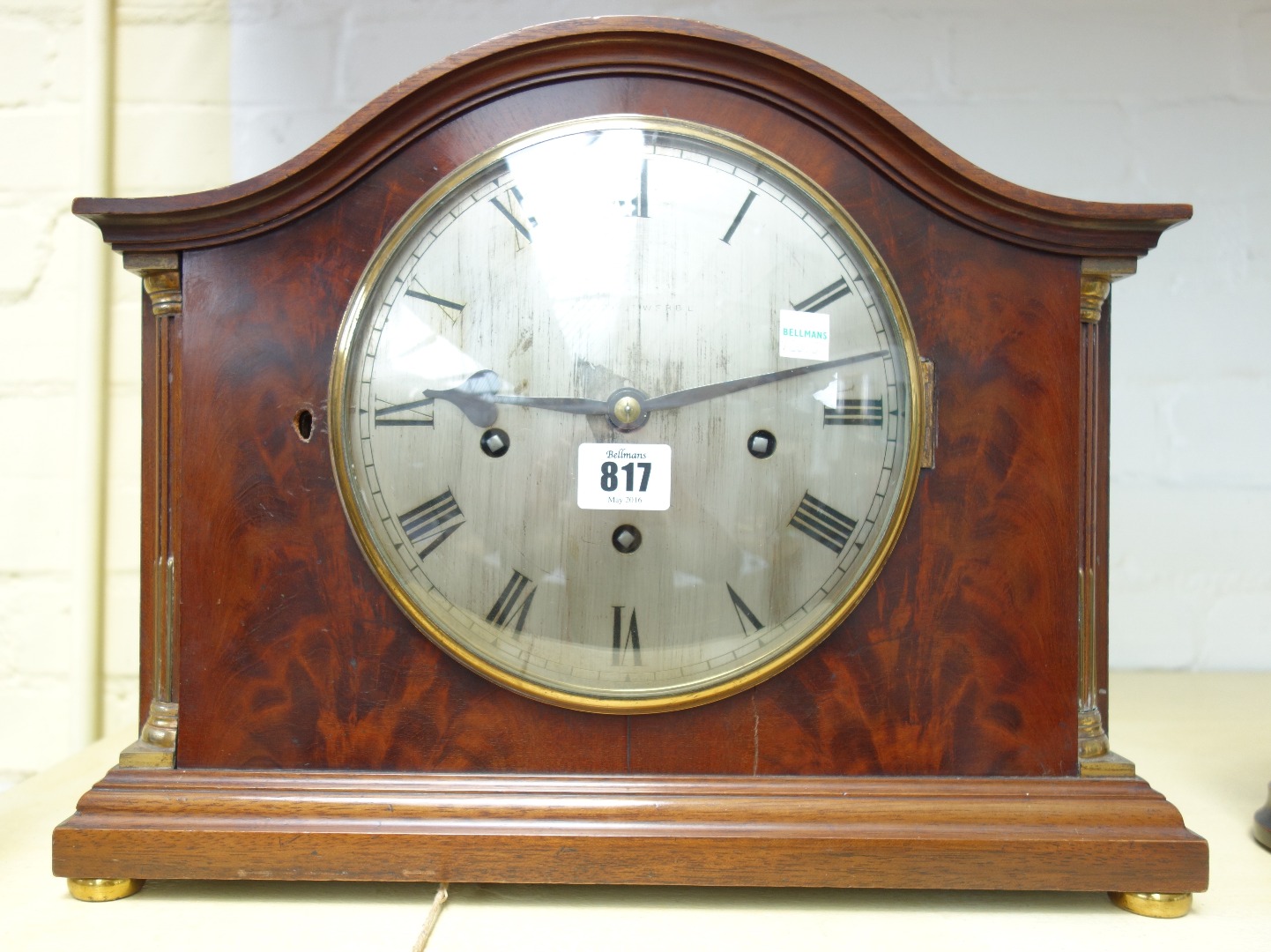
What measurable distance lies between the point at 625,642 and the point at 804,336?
1.01 ft

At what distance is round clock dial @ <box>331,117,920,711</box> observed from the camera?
877mm

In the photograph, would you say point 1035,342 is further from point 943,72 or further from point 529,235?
point 943,72

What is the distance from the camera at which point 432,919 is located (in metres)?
0.82

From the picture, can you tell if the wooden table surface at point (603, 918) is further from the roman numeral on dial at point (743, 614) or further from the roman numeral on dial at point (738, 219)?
the roman numeral on dial at point (738, 219)

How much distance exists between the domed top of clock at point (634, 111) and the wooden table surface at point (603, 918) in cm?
56

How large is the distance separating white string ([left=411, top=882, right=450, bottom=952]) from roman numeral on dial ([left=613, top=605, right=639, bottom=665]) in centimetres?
24

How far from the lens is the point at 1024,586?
90cm

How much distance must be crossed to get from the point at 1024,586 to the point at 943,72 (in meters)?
0.93

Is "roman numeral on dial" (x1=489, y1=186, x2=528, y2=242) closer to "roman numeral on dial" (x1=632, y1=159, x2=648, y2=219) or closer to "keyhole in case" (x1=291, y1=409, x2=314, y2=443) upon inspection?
"roman numeral on dial" (x1=632, y1=159, x2=648, y2=219)

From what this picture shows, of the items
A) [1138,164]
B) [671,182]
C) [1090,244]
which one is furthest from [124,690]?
[1138,164]

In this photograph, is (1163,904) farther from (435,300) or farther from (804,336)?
(435,300)

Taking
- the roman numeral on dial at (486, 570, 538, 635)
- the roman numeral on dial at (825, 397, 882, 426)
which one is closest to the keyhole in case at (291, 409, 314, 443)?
the roman numeral on dial at (486, 570, 538, 635)

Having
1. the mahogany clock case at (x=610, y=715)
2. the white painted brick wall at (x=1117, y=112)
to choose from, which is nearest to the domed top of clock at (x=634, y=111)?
A: the mahogany clock case at (x=610, y=715)

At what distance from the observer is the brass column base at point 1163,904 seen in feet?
2.75
